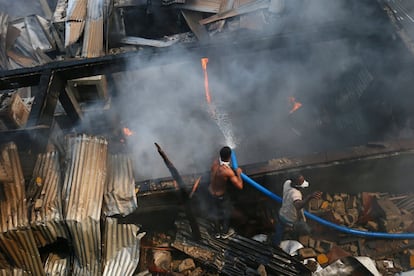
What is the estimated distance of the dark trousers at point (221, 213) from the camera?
6.07 m

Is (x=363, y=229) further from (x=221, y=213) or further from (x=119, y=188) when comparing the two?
(x=119, y=188)

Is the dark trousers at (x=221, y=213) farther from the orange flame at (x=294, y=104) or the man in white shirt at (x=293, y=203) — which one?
the orange flame at (x=294, y=104)

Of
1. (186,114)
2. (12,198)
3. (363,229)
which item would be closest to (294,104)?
(186,114)

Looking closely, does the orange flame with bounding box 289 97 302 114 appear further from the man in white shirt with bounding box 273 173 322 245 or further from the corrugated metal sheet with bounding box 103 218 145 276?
the corrugated metal sheet with bounding box 103 218 145 276

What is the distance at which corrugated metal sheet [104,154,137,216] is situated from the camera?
5.14m

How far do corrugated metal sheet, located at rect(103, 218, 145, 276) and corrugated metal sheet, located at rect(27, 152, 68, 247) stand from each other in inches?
29.0

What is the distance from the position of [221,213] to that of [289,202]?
1.37 metres

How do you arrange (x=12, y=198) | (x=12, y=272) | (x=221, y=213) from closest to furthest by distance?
(x=12, y=198), (x=12, y=272), (x=221, y=213)

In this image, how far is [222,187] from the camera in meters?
5.77

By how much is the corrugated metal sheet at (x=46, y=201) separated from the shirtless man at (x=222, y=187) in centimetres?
236

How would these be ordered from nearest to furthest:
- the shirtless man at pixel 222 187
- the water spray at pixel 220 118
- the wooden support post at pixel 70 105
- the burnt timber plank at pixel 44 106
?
the burnt timber plank at pixel 44 106 < the shirtless man at pixel 222 187 < the wooden support post at pixel 70 105 < the water spray at pixel 220 118

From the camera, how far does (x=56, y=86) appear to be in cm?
524

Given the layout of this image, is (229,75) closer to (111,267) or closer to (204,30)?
(204,30)

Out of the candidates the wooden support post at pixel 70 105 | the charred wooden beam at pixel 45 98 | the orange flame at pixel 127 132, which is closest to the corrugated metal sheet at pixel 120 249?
the charred wooden beam at pixel 45 98
